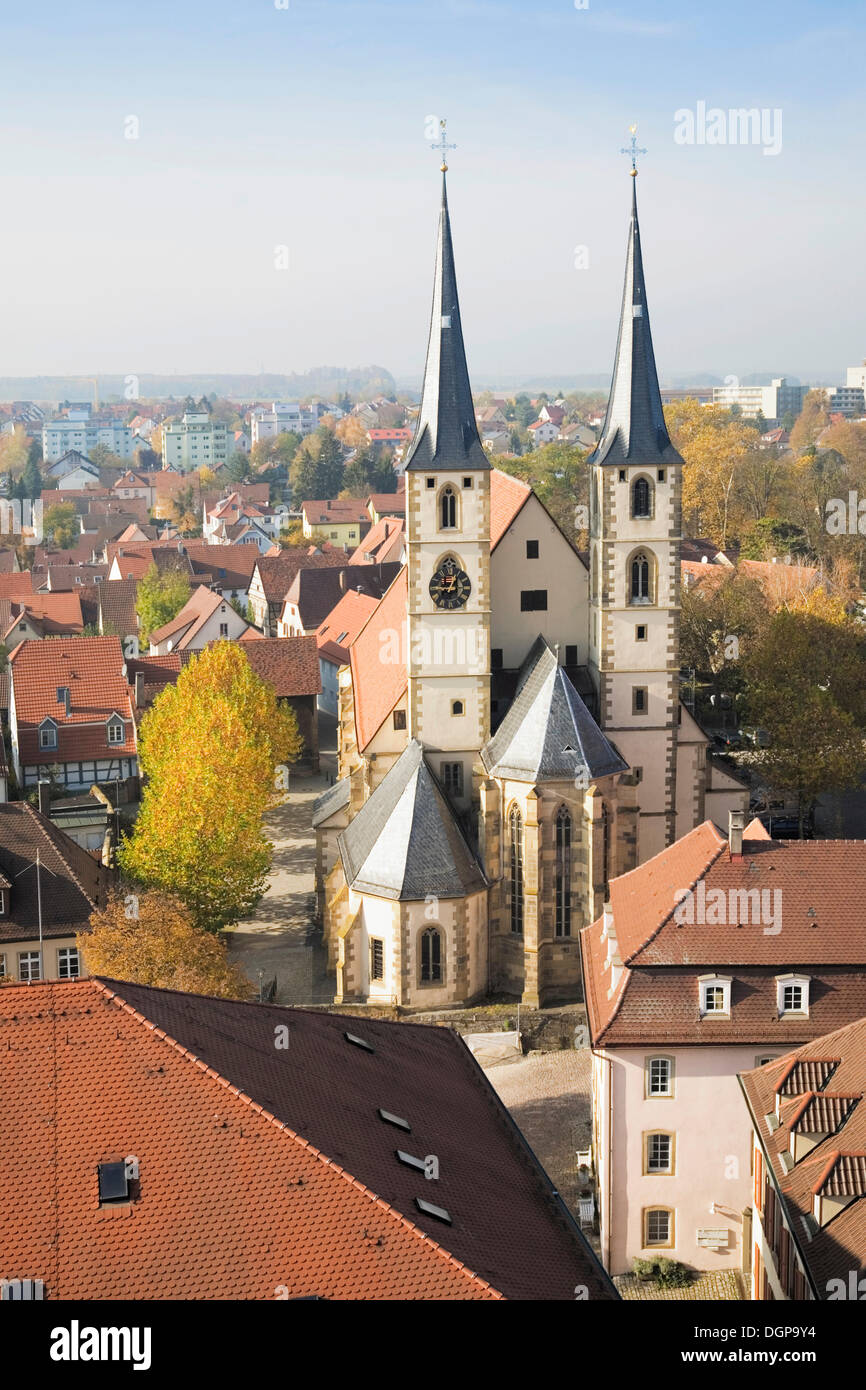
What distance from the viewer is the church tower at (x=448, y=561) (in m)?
46.1

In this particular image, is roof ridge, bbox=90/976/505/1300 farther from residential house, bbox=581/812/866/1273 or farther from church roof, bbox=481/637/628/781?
church roof, bbox=481/637/628/781

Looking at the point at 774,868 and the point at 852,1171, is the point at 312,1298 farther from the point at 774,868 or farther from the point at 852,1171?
the point at 774,868

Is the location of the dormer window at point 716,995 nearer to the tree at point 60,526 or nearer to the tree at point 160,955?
the tree at point 160,955

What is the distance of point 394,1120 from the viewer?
2141 centimetres

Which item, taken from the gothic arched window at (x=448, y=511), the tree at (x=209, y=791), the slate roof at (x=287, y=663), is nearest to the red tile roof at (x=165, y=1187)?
the tree at (x=209, y=791)

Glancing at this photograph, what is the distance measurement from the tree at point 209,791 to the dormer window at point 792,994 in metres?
19.8

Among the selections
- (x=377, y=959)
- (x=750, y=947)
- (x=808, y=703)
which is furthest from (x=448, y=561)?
(x=808, y=703)

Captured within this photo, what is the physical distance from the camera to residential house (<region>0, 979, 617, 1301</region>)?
16.7 metres

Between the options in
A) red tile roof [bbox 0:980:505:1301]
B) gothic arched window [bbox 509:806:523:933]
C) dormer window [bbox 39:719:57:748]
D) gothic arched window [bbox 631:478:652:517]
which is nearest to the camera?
red tile roof [bbox 0:980:505:1301]

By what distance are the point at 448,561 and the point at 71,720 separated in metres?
26.3

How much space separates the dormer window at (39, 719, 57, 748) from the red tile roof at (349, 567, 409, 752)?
1581 cm

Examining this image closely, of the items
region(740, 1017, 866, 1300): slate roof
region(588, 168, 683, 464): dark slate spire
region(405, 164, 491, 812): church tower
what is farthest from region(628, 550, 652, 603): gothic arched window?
region(740, 1017, 866, 1300): slate roof
